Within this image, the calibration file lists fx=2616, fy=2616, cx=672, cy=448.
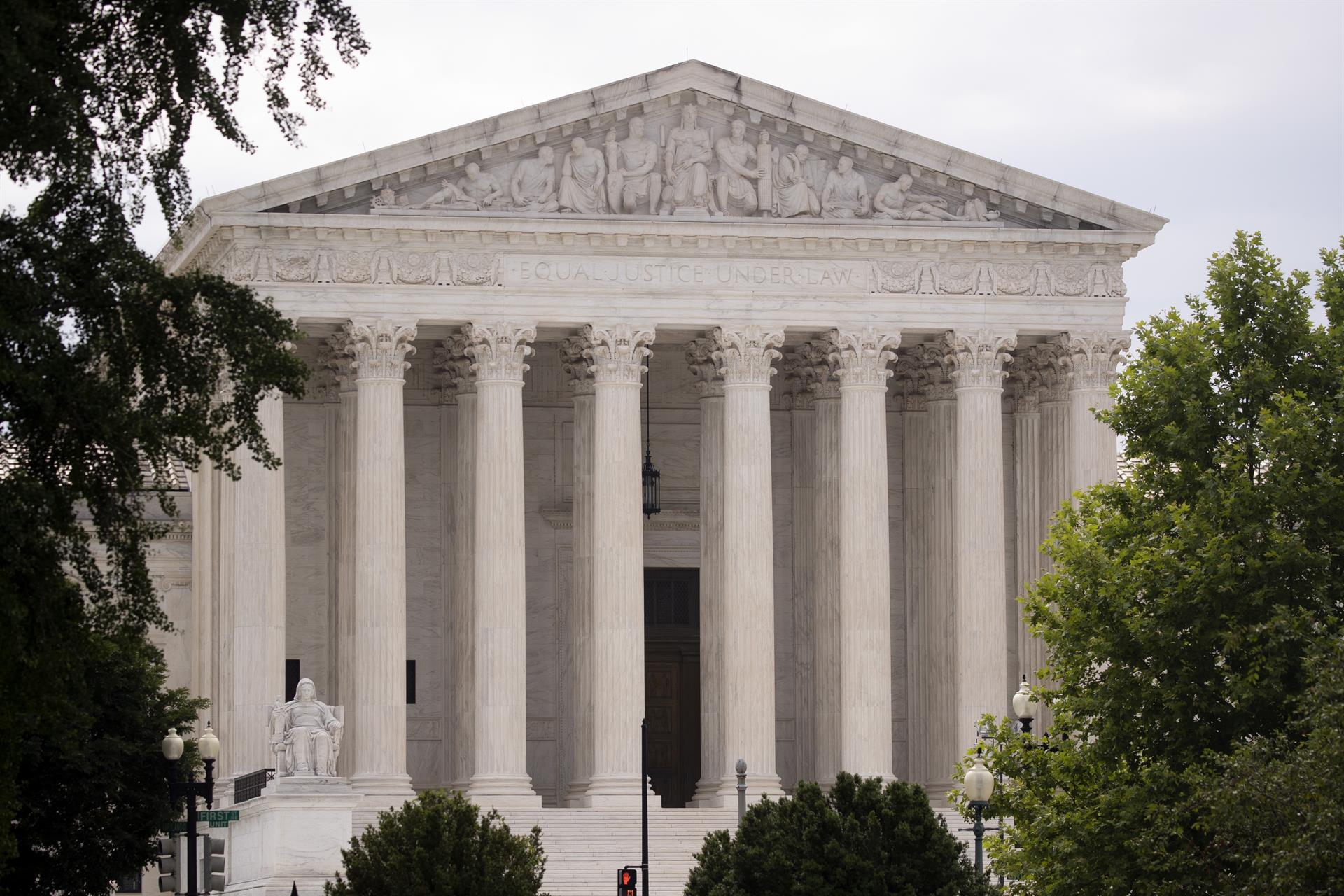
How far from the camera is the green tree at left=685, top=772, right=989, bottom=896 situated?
37.3 meters

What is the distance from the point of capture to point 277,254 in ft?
193

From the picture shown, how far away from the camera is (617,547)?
198 ft

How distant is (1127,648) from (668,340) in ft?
77.2

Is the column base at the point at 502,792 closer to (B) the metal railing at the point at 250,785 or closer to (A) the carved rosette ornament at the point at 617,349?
(B) the metal railing at the point at 250,785

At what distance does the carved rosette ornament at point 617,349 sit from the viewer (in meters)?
60.5

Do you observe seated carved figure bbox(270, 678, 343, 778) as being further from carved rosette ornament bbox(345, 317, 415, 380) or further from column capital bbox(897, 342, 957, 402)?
column capital bbox(897, 342, 957, 402)

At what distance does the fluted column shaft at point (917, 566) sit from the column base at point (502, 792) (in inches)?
431

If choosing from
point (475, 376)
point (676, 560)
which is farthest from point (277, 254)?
point (676, 560)

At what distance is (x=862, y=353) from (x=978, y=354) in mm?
2794

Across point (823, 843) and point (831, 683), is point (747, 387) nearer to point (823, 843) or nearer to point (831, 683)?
point (831, 683)

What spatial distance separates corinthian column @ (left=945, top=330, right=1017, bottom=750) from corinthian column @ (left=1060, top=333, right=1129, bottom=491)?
1594 millimetres

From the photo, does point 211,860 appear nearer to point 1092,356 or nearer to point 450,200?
point 450,200

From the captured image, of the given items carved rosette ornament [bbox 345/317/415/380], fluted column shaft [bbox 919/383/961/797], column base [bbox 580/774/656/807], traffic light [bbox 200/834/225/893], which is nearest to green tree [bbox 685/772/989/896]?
traffic light [bbox 200/834/225/893]

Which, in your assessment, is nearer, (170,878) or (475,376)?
(170,878)
